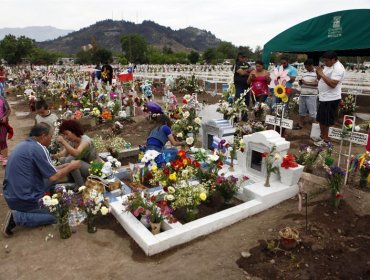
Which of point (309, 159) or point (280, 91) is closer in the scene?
point (309, 159)

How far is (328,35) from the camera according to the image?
825 cm

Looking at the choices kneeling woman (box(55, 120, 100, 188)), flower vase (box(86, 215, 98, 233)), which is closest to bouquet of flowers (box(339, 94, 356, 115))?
kneeling woman (box(55, 120, 100, 188))

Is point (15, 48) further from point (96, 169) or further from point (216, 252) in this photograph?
point (216, 252)

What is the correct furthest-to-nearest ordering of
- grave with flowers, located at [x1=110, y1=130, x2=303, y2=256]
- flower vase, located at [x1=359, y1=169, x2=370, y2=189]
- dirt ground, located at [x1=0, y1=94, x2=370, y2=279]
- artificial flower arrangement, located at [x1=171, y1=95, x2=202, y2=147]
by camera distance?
1. artificial flower arrangement, located at [x1=171, y1=95, x2=202, y2=147]
2. flower vase, located at [x1=359, y1=169, x2=370, y2=189]
3. grave with flowers, located at [x1=110, y1=130, x2=303, y2=256]
4. dirt ground, located at [x1=0, y1=94, x2=370, y2=279]

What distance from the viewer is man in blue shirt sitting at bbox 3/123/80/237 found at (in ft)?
11.8

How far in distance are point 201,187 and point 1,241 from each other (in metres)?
2.43

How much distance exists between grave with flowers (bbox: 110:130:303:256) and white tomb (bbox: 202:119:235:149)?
0.74m

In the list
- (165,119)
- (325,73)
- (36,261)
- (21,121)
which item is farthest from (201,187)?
(21,121)

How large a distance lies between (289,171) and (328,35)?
547 centimetres

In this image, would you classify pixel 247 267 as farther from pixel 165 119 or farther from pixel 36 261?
pixel 165 119

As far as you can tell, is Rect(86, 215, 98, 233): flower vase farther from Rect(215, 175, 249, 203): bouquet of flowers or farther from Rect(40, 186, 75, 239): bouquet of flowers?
Rect(215, 175, 249, 203): bouquet of flowers

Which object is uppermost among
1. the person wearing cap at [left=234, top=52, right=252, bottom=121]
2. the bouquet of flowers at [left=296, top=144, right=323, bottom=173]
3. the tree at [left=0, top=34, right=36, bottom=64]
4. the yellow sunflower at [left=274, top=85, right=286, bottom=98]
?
the tree at [left=0, top=34, right=36, bottom=64]

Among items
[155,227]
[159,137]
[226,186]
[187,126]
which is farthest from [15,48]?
[155,227]

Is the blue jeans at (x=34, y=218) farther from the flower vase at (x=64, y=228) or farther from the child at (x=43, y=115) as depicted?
the child at (x=43, y=115)
